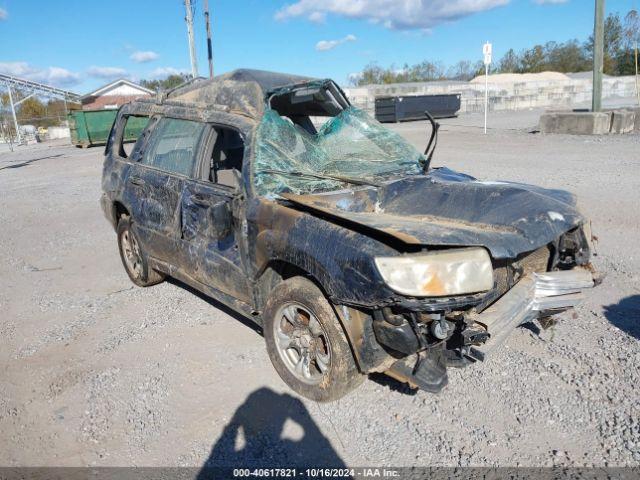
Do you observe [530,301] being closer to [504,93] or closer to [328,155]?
[328,155]

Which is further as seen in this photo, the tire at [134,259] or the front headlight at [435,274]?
the tire at [134,259]

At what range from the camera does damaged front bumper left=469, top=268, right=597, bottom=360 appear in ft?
9.11

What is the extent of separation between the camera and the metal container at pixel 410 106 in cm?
2872

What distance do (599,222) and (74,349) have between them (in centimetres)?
643

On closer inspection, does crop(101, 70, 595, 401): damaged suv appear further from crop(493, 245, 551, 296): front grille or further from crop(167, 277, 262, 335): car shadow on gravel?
crop(167, 277, 262, 335): car shadow on gravel

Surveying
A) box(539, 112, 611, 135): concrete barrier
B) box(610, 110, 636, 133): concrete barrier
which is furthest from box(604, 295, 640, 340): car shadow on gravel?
box(610, 110, 636, 133): concrete barrier

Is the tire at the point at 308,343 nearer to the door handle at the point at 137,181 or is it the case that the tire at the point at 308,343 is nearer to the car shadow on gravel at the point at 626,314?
the door handle at the point at 137,181

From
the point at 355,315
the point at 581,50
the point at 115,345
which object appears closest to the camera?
the point at 355,315

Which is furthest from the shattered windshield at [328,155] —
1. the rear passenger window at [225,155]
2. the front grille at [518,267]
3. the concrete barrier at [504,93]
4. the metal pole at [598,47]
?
the concrete barrier at [504,93]

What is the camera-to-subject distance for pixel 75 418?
3.22 metres

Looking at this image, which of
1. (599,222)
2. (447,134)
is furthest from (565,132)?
(599,222)

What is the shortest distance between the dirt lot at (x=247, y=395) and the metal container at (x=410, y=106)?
24.2 m

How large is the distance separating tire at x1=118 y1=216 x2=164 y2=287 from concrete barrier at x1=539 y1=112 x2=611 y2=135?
16.6m

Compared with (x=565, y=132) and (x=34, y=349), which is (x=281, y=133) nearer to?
(x=34, y=349)
